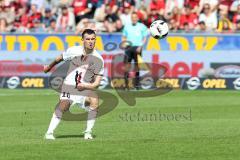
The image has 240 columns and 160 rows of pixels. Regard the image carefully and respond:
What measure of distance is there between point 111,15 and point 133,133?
14.5m

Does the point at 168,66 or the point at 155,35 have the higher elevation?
the point at 155,35

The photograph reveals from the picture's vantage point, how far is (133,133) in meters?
13.5

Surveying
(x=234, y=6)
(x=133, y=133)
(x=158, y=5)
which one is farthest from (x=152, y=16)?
(x=133, y=133)

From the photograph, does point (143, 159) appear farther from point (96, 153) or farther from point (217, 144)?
point (217, 144)

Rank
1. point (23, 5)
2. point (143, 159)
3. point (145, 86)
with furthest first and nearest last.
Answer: point (23, 5)
point (145, 86)
point (143, 159)

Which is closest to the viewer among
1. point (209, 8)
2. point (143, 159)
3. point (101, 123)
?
point (143, 159)

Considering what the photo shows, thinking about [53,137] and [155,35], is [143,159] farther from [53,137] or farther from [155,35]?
[155,35]

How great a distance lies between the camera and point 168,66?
2520 cm

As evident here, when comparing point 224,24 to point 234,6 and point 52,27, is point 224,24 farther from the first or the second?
point 52,27

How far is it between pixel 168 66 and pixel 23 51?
16.0ft

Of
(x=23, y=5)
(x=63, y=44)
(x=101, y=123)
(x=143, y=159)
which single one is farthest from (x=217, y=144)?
(x=23, y=5)

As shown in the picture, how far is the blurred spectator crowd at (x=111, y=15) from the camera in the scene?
26.8 metres

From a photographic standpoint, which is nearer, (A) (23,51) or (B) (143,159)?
(B) (143,159)

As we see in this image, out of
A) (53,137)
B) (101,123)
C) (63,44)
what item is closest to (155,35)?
(101,123)
